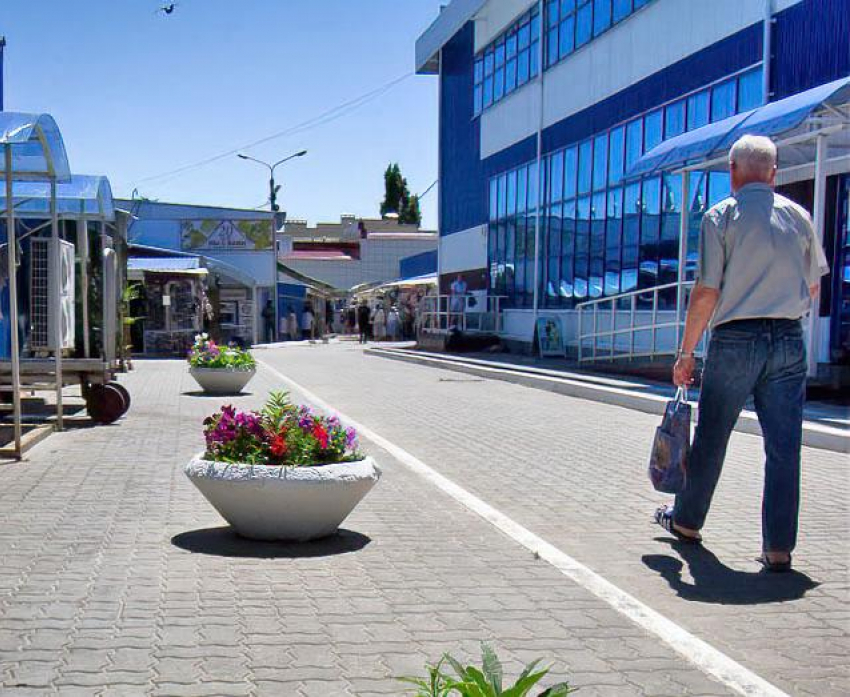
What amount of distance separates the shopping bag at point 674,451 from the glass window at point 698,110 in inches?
569

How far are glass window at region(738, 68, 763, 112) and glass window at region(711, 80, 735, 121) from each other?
27 cm

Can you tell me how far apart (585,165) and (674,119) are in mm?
4436

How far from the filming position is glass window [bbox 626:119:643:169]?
21391mm

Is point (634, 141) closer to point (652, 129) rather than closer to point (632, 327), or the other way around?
point (652, 129)

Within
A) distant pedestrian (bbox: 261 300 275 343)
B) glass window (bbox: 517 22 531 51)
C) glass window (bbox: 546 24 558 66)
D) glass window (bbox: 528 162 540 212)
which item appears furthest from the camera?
distant pedestrian (bbox: 261 300 275 343)

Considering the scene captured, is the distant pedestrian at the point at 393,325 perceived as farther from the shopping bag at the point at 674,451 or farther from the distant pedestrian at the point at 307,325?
the shopping bag at the point at 674,451

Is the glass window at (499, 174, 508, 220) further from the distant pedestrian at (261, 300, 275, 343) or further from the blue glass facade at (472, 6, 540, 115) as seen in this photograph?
the distant pedestrian at (261, 300, 275, 343)

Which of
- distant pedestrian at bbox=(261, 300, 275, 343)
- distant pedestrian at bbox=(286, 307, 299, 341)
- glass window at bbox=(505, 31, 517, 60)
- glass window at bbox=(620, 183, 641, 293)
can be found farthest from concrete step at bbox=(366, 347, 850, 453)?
distant pedestrian at bbox=(286, 307, 299, 341)

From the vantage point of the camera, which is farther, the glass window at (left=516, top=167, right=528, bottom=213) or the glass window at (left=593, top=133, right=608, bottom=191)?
the glass window at (left=516, top=167, right=528, bottom=213)

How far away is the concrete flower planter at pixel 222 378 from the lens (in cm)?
1577

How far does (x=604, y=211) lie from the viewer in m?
23.0

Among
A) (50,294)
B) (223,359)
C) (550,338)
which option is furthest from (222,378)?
(550,338)

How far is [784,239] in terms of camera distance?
4.92m

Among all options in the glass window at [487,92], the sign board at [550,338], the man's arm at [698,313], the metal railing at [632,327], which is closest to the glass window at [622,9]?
the metal railing at [632,327]
